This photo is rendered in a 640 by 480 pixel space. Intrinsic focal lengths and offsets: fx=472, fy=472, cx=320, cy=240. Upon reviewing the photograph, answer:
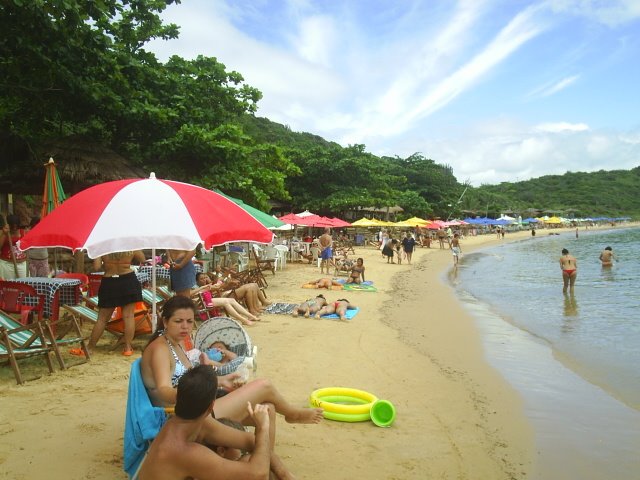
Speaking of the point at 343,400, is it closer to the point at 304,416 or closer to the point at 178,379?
the point at 304,416

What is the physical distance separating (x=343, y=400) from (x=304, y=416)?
58.6 inches

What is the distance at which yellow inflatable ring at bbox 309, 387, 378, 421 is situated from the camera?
13.5ft

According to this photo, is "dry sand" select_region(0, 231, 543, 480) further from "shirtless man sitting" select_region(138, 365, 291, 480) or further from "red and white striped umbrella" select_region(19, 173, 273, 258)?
"red and white striped umbrella" select_region(19, 173, 273, 258)

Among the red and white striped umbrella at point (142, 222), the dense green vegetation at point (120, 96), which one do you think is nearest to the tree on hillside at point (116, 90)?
the dense green vegetation at point (120, 96)

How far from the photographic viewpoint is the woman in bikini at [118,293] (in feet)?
17.3

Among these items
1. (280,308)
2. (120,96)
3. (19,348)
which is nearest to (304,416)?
(19,348)

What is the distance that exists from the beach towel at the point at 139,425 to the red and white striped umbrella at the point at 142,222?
3.23 feet

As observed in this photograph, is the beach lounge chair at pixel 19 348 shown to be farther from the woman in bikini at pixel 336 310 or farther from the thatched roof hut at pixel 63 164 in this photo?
the thatched roof hut at pixel 63 164

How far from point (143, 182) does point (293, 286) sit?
8.78 metres

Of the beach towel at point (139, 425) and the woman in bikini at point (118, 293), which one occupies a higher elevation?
the woman in bikini at point (118, 293)

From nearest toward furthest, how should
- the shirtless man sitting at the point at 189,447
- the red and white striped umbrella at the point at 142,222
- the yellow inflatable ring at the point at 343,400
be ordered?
1. the shirtless man sitting at the point at 189,447
2. the red and white striped umbrella at the point at 142,222
3. the yellow inflatable ring at the point at 343,400

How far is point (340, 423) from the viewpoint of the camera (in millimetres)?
4078

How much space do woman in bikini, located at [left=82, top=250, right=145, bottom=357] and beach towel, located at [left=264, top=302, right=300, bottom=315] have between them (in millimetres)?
3498

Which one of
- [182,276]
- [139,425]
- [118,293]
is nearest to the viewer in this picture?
[139,425]
